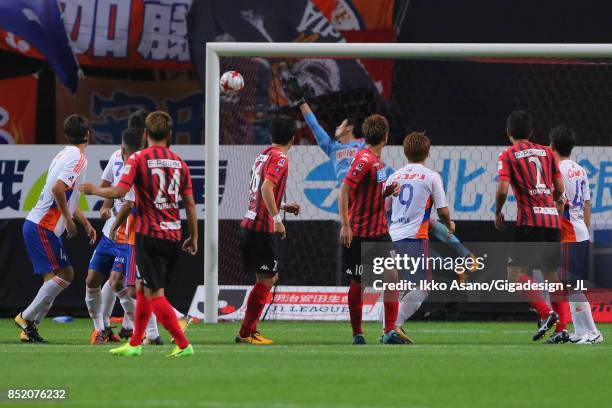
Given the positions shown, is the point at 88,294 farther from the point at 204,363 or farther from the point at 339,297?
the point at 339,297

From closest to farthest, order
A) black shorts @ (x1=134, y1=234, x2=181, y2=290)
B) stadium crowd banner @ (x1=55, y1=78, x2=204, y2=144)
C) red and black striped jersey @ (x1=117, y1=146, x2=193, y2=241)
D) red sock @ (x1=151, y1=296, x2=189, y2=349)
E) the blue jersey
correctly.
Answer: red sock @ (x1=151, y1=296, x2=189, y2=349), black shorts @ (x1=134, y1=234, x2=181, y2=290), red and black striped jersey @ (x1=117, y1=146, x2=193, y2=241), the blue jersey, stadium crowd banner @ (x1=55, y1=78, x2=204, y2=144)

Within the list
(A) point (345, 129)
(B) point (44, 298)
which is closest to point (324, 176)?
(A) point (345, 129)

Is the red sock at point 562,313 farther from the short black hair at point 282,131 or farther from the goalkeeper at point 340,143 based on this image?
the short black hair at point 282,131

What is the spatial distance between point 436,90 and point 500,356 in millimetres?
6294

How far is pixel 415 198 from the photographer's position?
1116 centimetres

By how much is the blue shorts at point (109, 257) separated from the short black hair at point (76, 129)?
905mm

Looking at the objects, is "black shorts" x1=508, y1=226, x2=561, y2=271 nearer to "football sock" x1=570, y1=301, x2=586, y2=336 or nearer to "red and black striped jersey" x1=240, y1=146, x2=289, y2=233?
"football sock" x1=570, y1=301, x2=586, y2=336

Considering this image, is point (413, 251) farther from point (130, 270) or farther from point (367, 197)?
point (130, 270)

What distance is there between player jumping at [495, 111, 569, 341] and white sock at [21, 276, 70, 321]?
3810 millimetres

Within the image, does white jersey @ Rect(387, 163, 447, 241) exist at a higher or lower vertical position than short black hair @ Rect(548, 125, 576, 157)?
lower

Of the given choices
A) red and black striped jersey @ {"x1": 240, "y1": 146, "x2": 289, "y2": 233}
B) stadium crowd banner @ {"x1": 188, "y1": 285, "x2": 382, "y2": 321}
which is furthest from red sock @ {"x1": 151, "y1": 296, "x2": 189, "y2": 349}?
stadium crowd banner @ {"x1": 188, "y1": 285, "x2": 382, "y2": 321}

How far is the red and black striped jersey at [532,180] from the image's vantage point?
11.1 meters

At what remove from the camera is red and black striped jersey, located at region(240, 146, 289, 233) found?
35.3 ft

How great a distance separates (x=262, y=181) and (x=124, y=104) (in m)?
5.16
